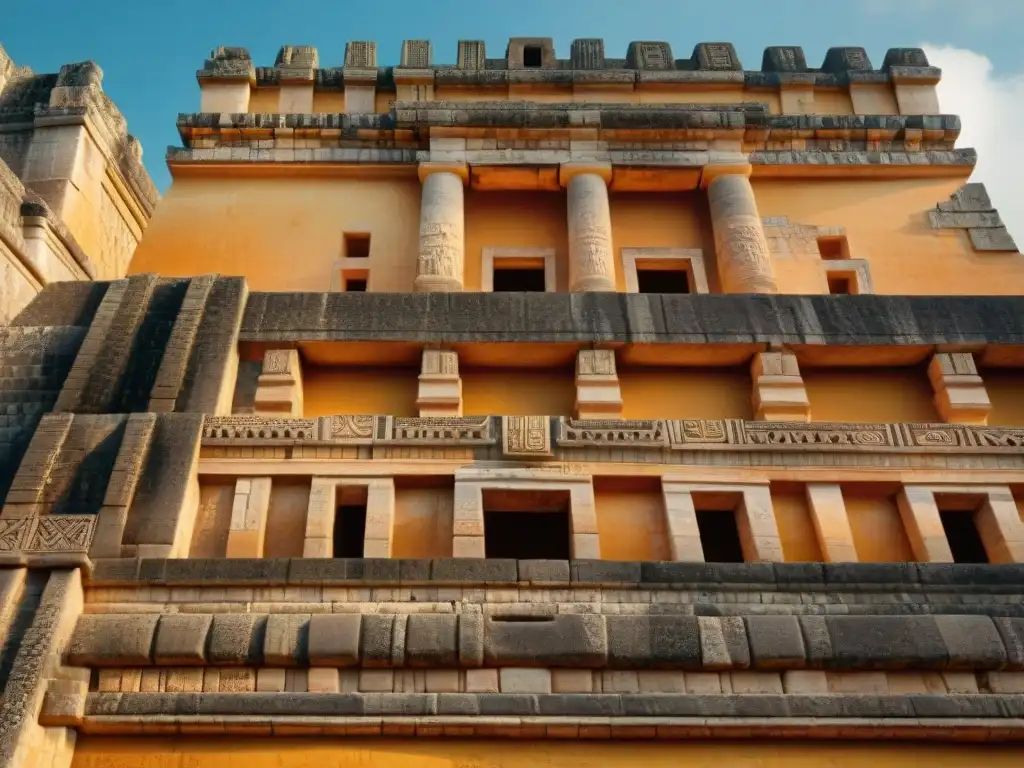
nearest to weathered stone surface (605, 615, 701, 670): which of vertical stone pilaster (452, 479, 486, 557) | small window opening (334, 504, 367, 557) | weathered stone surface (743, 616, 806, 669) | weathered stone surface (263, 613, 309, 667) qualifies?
weathered stone surface (743, 616, 806, 669)

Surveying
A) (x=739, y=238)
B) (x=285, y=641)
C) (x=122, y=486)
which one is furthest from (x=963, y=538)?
(x=122, y=486)

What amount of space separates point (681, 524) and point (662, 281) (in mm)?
6029

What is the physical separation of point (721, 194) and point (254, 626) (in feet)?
32.3

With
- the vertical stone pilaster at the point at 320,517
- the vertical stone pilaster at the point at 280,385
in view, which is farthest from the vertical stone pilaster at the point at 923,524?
the vertical stone pilaster at the point at 280,385

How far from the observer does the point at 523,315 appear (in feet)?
41.0

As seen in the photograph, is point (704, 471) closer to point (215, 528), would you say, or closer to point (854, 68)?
point (215, 528)

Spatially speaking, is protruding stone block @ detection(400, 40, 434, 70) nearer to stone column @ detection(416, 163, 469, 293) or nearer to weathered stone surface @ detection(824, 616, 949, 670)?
stone column @ detection(416, 163, 469, 293)

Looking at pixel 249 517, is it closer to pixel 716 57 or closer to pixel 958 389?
pixel 958 389

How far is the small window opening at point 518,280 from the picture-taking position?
15641 mm

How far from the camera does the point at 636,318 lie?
12469 millimetres

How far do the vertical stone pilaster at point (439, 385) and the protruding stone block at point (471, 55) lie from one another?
25.3 ft

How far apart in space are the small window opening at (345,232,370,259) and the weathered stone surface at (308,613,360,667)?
25.1 feet

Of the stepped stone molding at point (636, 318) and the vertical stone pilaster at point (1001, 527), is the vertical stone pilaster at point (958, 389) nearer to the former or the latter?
the stepped stone molding at point (636, 318)

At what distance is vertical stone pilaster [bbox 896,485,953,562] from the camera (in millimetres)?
10469
